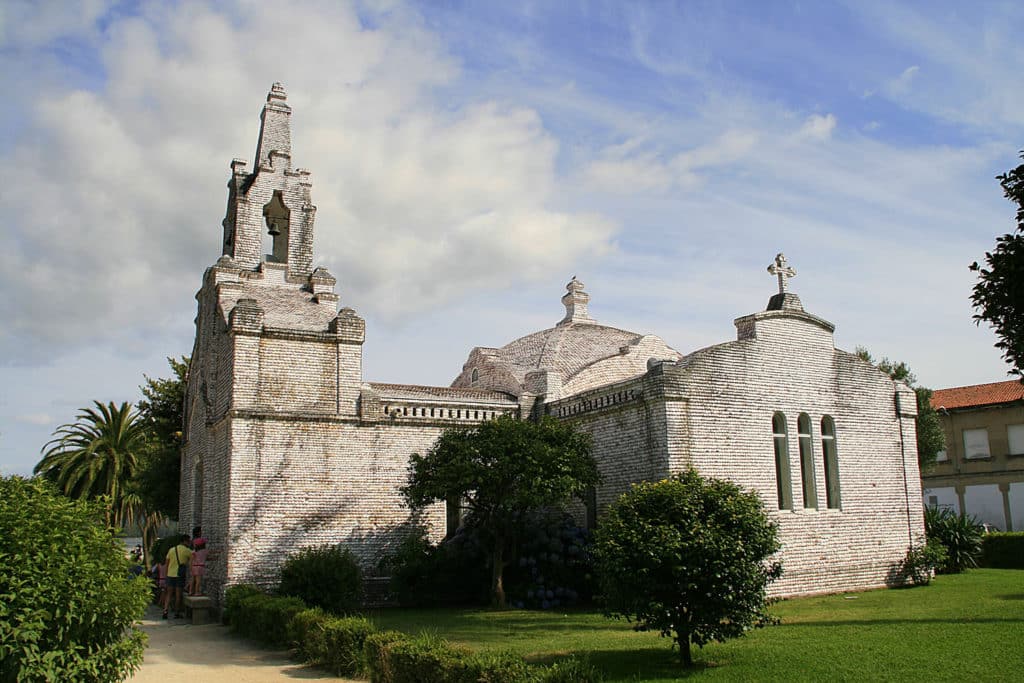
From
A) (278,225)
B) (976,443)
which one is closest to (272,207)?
(278,225)

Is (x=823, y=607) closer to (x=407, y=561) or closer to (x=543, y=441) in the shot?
(x=543, y=441)

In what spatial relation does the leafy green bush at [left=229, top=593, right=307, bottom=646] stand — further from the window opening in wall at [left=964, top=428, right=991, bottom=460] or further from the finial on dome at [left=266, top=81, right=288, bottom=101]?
the window opening in wall at [left=964, top=428, right=991, bottom=460]

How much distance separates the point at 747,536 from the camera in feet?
36.6

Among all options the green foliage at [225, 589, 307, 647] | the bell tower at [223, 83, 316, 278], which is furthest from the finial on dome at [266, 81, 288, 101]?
the green foliage at [225, 589, 307, 647]

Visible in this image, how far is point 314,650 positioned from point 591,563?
23.0 feet

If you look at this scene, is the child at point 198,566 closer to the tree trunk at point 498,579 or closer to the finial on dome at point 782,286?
the tree trunk at point 498,579

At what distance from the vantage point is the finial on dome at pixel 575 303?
1147 inches

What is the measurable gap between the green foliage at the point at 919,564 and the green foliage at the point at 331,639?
14.5 metres

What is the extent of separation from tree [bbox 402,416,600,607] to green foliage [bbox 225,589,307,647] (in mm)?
3755

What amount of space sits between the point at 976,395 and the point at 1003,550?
2018cm

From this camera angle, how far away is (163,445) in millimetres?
32094

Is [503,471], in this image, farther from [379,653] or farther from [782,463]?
[782,463]

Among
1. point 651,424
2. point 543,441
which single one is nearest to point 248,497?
point 543,441

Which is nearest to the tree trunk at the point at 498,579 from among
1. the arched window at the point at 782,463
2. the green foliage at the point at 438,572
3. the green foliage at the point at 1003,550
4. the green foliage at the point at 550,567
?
the green foliage at the point at 550,567
